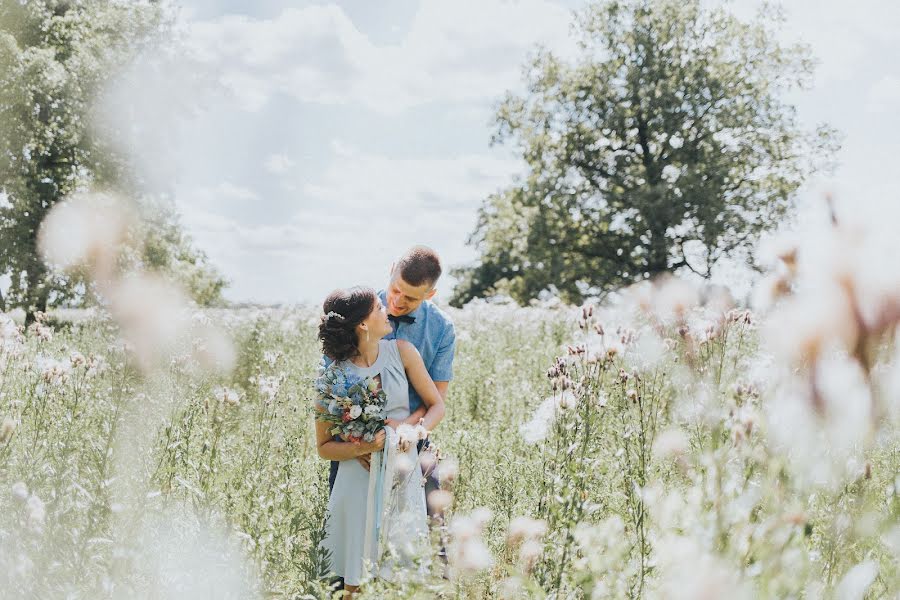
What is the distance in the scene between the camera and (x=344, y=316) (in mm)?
2982

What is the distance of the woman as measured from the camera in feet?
9.73

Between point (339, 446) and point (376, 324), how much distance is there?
0.51 meters

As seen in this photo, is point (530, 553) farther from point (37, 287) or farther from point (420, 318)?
point (37, 287)

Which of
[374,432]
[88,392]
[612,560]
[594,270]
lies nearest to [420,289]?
[374,432]

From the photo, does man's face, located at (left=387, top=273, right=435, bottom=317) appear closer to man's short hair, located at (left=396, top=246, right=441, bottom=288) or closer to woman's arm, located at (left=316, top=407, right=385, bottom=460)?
man's short hair, located at (left=396, top=246, right=441, bottom=288)

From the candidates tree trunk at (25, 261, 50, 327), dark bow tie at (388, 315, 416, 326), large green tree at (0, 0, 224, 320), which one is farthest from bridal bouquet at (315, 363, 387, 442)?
tree trunk at (25, 261, 50, 327)

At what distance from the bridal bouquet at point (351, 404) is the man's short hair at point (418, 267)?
466 mm

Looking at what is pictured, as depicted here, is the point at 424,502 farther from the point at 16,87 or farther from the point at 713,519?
the point at 16,87

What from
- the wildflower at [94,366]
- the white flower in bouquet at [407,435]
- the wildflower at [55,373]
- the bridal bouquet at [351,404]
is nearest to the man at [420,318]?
the bridal bouquet at [351,404]

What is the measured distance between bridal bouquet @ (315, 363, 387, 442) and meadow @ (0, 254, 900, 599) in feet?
1.28

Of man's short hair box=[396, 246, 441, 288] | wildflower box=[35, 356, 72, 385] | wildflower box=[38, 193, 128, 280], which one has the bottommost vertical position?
wildflower box=[35, 356, 72, 385]

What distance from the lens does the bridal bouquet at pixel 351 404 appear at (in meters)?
2.87

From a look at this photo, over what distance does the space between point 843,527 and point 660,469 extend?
2.06 meters

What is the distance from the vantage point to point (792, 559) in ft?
4.88
